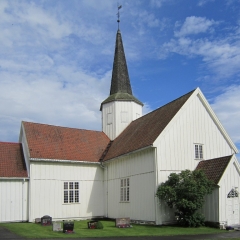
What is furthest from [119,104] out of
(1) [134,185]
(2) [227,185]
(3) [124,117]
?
(2) [227,185]

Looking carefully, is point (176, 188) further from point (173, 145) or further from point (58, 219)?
point (58, 219)

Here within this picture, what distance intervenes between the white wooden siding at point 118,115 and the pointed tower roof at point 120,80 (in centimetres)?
52

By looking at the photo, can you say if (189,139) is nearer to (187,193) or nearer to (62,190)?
(187,193)

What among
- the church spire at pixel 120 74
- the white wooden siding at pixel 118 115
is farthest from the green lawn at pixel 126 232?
the church spire at pixel 120 74

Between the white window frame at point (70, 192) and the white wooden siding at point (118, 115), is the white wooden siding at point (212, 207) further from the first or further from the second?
the white wooden siding at point (118, 115)

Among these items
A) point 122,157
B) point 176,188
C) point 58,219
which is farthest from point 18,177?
point 176,188

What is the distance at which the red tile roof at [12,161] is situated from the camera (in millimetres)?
25906

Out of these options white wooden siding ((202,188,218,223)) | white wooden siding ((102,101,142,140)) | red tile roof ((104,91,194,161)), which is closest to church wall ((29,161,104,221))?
red tile roof ((104,91,194,161))

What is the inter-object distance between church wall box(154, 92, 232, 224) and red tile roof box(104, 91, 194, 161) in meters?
0.59

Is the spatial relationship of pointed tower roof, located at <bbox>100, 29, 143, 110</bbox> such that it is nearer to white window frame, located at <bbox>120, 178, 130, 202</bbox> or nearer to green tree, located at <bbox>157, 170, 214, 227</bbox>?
white window frame, located at <bbox>120, 178, 130, 202</bbox>

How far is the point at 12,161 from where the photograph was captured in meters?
27.2

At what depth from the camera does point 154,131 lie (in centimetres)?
2453

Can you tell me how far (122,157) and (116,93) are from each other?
1012 centimetres

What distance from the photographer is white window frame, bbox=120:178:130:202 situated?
26.0 metres
